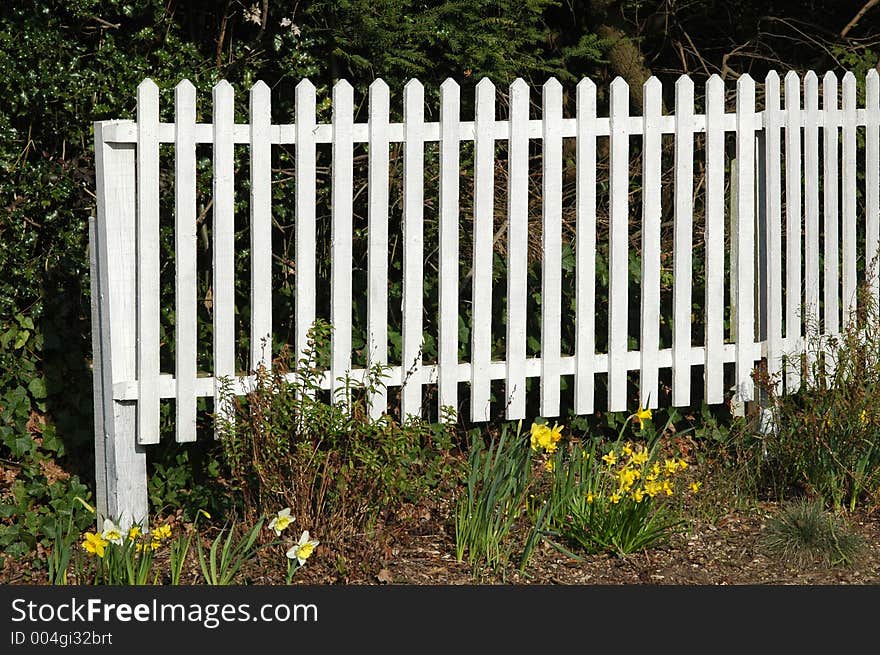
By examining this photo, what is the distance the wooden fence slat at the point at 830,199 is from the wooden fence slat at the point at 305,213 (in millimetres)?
2326

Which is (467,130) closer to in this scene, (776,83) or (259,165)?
(259,165)

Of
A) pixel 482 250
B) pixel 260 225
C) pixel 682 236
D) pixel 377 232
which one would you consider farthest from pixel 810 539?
pixel 260 225

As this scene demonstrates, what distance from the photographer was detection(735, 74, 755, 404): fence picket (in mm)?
5070

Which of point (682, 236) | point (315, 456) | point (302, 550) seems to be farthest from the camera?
point (682, 236)

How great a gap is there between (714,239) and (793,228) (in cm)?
39

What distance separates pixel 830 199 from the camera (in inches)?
211

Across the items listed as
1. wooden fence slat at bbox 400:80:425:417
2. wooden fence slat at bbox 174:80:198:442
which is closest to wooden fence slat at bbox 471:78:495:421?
wooden fence slat at bbox 400:80:425:417

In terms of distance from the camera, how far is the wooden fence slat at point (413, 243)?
449 cm

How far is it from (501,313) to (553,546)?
163 cm

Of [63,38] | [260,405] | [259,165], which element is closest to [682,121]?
[259,165]

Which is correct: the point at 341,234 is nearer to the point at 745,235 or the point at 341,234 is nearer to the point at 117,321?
the point at 117,321

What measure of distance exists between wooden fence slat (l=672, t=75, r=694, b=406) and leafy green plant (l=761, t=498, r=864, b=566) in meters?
0.83

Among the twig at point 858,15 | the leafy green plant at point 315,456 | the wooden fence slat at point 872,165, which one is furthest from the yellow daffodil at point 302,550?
the twig at point 858,15

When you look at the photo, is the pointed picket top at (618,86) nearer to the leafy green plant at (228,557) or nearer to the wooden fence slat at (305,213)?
the wooden fence slat at (305,213)
